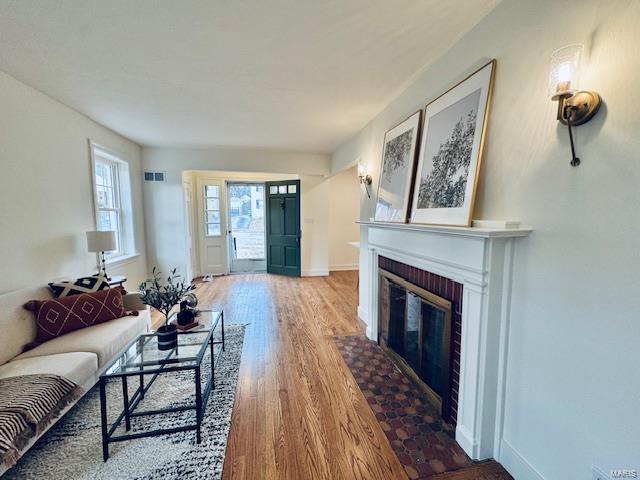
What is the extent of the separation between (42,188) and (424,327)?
362cm

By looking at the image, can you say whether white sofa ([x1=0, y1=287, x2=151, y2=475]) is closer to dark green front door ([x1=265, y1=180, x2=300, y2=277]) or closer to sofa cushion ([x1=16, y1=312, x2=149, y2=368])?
sofa cushion ([x1=16, y1=312, x2=149, y2=368])

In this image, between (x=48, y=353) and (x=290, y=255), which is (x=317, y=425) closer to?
(x=48, y=353)

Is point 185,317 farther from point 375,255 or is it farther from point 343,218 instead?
point 343,218

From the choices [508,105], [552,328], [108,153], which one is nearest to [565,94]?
[508,105]

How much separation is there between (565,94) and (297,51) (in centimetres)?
158

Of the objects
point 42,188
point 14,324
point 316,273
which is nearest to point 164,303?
point 14,324

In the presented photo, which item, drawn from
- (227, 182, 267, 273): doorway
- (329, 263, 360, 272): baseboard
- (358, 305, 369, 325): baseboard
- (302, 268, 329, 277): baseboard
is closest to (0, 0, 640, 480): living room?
(358, 305, 369, 325): baseboard

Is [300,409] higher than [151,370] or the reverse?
the reverse

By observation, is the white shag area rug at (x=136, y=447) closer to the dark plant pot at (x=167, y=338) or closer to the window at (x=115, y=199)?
the dark plant pot at (x=167, y=338)

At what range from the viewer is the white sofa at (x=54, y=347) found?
69.4 inches

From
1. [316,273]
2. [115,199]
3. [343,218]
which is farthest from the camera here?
[343,218]

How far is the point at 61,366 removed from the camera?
176cm

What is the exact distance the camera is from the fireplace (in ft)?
5.83

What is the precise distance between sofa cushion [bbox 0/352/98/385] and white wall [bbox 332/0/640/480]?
2.63 metres
